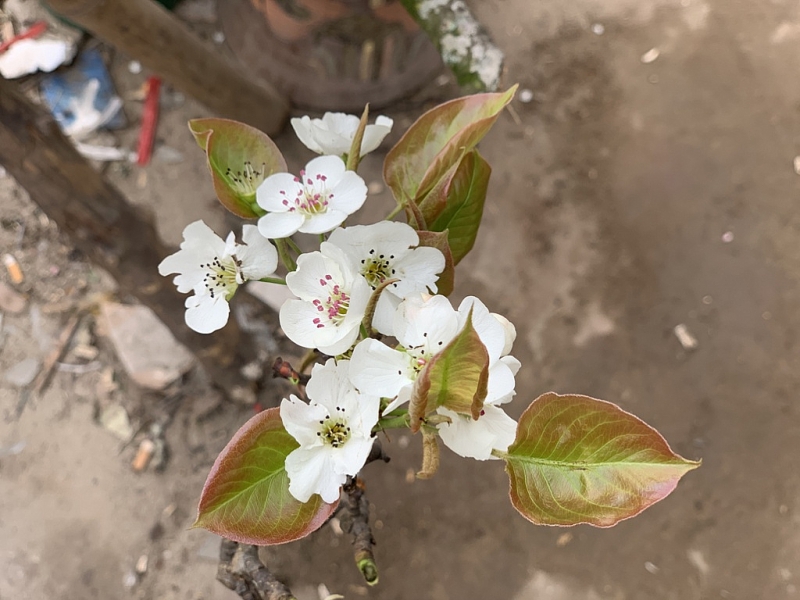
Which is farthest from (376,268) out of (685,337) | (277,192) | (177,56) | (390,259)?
(685,337)

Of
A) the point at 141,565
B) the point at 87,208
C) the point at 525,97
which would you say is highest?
the point at 87,208

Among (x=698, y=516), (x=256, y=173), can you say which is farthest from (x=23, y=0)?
(x=698, y=516)

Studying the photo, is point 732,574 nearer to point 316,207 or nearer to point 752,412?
point 752,412

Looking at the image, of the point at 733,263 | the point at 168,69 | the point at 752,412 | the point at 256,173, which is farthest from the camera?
the point at 733,263

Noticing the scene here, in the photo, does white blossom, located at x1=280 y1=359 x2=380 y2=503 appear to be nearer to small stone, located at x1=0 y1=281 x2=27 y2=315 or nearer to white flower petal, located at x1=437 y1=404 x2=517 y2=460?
white flower petal, located at x1=437 y1=404 x2=517 y2=460

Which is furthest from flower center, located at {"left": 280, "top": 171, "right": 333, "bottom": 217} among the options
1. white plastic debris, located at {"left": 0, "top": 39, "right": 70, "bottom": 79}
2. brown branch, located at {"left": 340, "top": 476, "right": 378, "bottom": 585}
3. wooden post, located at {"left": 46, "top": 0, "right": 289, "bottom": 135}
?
white plastic debris, located at {"left": 0, "top": 39, "right": 70, "bottom": 79}

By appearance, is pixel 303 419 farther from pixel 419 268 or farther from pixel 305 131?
pixel 305 131

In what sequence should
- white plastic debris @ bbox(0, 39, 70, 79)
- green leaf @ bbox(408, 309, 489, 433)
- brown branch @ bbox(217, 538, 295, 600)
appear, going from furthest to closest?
white plastic debris @ bbox(0, 39, 70, 79) < brown branch @ bbox(217, 538, 295, 600) < green leaf @ bbox(408, 309, 489, 433)
